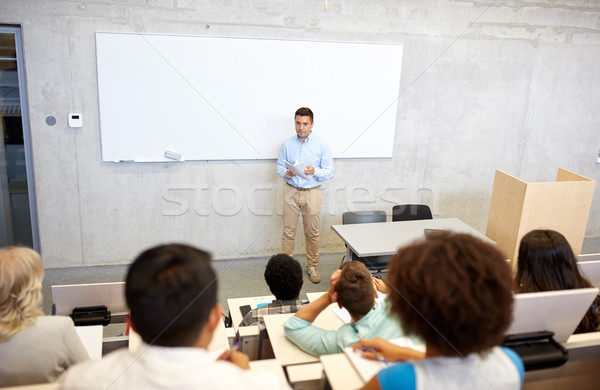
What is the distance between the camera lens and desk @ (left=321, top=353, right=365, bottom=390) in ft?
4.17

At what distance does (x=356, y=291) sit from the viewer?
188cm

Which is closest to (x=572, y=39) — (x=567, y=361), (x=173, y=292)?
(x=567, y=361)

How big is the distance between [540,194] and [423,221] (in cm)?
104

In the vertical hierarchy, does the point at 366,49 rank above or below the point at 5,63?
above

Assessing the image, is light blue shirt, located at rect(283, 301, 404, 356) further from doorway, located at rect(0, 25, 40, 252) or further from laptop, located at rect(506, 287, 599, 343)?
doorway, located at rect(0, 25, 40, 252)

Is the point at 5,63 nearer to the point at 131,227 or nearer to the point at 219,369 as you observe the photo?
the point at 131,227

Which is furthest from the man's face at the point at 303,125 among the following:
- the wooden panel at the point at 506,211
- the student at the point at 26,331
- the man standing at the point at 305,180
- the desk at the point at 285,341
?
the student at the point at 26,331

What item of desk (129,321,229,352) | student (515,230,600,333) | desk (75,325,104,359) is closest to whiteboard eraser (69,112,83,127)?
desk (75,325,104,359)

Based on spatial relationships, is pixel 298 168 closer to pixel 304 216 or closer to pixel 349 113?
pixel 304 216

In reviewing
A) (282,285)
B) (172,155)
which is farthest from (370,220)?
(172,155)

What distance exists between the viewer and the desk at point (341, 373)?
127 centimetres

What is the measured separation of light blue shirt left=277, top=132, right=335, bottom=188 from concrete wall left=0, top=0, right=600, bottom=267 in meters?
0.28

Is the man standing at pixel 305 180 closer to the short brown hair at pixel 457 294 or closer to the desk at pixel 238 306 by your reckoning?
the desk at pixel 238 306

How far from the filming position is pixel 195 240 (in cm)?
480
